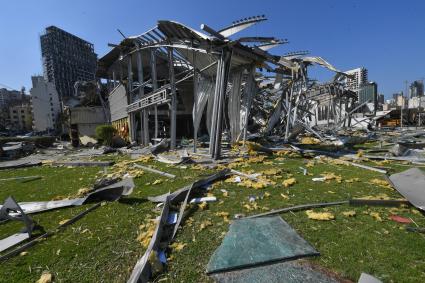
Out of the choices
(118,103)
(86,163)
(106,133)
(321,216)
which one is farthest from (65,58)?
(321,216)

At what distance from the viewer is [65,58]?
72562mm

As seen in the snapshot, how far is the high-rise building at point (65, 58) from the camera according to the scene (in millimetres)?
72562

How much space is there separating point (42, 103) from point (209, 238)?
105 metres

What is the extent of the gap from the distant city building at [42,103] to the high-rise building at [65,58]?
12060 mm

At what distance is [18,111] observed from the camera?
333ft

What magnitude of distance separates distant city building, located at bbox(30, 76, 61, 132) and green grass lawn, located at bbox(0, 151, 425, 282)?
9875cm

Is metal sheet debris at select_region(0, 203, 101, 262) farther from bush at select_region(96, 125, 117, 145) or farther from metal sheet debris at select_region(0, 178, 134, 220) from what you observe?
bush at select_region(96, 125, 117, 145)

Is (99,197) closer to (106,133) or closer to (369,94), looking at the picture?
(106,133)

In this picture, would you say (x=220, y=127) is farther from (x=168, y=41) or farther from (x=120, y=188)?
(x=168, y=41)

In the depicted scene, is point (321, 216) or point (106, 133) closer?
point (321, 216)

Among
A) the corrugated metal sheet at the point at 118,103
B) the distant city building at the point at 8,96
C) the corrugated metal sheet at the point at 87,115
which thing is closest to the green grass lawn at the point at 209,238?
the corrugated metal sheet at the point at 118,103

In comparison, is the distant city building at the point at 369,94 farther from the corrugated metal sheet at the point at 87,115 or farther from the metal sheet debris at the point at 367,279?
the corrugated metal sheet at the point at 87,115

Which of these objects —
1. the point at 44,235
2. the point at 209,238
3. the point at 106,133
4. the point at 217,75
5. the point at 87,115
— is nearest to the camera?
the point at 209,238

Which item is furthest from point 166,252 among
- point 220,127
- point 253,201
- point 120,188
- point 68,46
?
point 68,46
